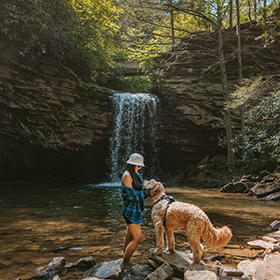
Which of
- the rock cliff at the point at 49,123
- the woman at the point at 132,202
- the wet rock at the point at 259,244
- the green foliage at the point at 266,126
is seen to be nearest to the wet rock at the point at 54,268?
the woman at the point at 132,202

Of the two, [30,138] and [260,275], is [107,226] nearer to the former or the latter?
[260,275]

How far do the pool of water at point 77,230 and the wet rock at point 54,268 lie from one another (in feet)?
0.59

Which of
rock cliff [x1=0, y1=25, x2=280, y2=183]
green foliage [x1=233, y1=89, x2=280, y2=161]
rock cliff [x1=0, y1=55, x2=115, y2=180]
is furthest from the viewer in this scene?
rock cliff [x1=0, y1=25, x2=280, y2=183]

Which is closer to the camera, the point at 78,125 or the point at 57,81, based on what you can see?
the point at 57,81

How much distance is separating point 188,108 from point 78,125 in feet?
28.1

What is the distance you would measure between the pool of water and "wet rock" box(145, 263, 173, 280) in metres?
0.96

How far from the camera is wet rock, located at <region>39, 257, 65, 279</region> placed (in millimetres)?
3293

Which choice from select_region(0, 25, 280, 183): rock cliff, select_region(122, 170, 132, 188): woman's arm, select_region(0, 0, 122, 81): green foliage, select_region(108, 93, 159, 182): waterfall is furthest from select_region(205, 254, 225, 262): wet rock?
select_region(108, 93, 159, 182): waterfall

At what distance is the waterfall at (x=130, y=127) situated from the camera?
18.0 metres

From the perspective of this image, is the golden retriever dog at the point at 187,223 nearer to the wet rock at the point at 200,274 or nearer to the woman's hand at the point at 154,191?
the woman's hand at the point at 154,191

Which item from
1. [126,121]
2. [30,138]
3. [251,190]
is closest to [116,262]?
[251,190]

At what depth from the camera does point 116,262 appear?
3.52 metres

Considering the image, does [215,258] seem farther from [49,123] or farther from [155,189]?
[49,123]

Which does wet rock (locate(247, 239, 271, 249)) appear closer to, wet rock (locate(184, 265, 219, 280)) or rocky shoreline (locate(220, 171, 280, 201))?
wet rock (locate(184, 265, 219, 280))
